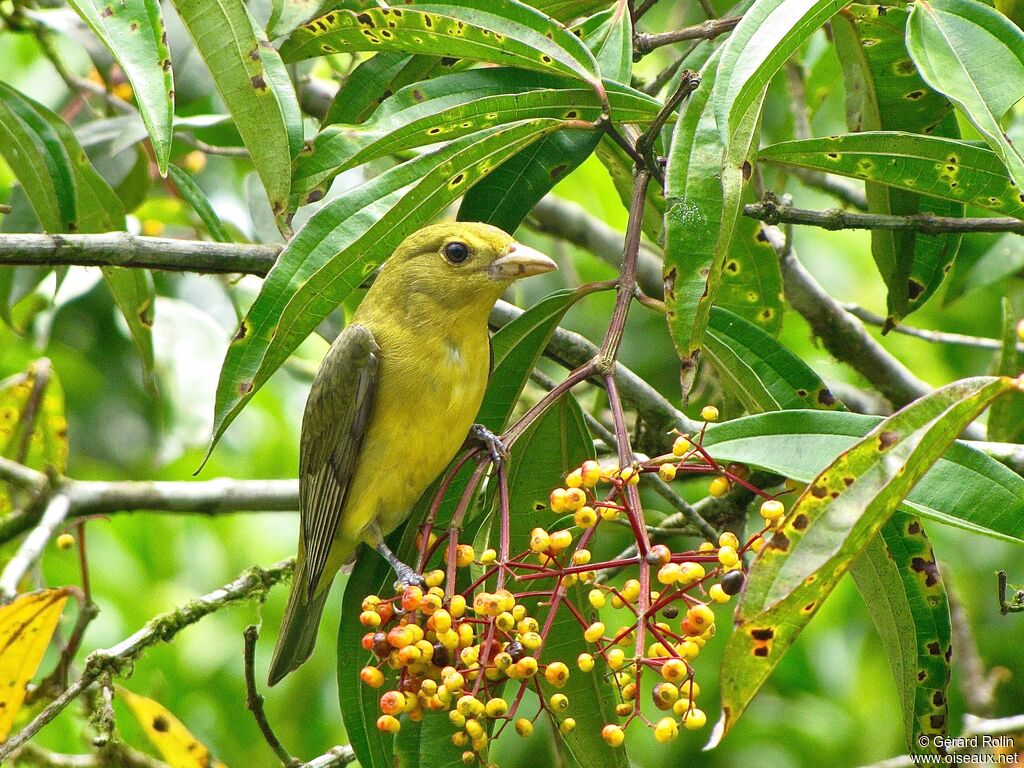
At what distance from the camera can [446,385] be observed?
9.36 feet

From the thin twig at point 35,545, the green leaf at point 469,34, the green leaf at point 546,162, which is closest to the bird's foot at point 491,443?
the green leaf at point 546,162

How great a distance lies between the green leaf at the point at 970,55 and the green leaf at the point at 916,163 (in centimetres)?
23

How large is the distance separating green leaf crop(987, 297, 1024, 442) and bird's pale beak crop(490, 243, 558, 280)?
3.91 ft

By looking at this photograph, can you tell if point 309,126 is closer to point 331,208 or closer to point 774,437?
point 331,208

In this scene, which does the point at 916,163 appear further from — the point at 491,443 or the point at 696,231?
the point at 491,443

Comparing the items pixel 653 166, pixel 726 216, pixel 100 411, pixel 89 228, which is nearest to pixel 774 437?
pixel 726 216

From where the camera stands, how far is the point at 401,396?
2955 mm

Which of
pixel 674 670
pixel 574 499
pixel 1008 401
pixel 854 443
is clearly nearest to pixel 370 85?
pixel 574 499

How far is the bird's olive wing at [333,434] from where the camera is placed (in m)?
2.99

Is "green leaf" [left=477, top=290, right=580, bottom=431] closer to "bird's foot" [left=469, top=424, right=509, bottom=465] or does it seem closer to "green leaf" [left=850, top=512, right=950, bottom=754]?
"bird's foot" [left=469, top=424, right=509, bottom=465]

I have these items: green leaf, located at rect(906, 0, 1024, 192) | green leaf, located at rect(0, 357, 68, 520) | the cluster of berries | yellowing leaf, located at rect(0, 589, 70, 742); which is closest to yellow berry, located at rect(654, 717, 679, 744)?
the cluster of berries

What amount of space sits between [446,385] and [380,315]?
441mm

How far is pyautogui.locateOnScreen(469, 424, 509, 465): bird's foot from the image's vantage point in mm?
2055

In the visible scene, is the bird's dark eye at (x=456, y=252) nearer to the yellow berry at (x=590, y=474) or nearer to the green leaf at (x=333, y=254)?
the green leaf at (x=333, y=254)
